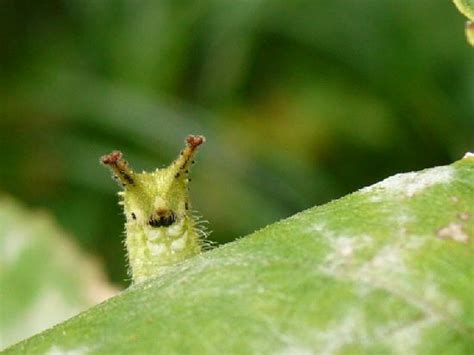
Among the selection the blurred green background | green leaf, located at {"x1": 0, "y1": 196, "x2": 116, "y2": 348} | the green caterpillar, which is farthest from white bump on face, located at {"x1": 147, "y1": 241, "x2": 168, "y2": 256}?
the blurred green background

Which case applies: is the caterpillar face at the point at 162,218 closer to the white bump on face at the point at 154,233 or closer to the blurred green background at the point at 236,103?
the white bump on face at the point at 154,233

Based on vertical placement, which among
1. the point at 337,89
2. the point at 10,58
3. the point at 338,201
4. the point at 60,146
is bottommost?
the point at 60,146

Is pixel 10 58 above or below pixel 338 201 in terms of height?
below

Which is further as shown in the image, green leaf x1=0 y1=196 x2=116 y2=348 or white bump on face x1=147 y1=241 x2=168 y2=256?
green leaf x1=0 y1=196 x2=116 y2=348

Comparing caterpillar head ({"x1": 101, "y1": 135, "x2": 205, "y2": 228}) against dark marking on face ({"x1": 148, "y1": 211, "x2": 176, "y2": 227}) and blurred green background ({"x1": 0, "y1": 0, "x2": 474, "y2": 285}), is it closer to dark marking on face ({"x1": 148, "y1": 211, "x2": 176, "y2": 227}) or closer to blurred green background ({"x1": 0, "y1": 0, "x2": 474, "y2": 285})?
dark marking on face ({"x1": 148, "y1": 211, "x2": 176, "y2": 227})

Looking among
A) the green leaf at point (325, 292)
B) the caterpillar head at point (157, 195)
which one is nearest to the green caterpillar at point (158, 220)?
the caterpillar head at point (157, 195)

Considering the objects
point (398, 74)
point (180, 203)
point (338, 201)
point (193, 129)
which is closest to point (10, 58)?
point (193, 129)

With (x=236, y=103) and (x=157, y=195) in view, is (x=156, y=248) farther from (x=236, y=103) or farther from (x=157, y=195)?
(x=236, y=103)

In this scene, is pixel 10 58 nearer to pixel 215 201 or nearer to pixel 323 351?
pixel 215 201
